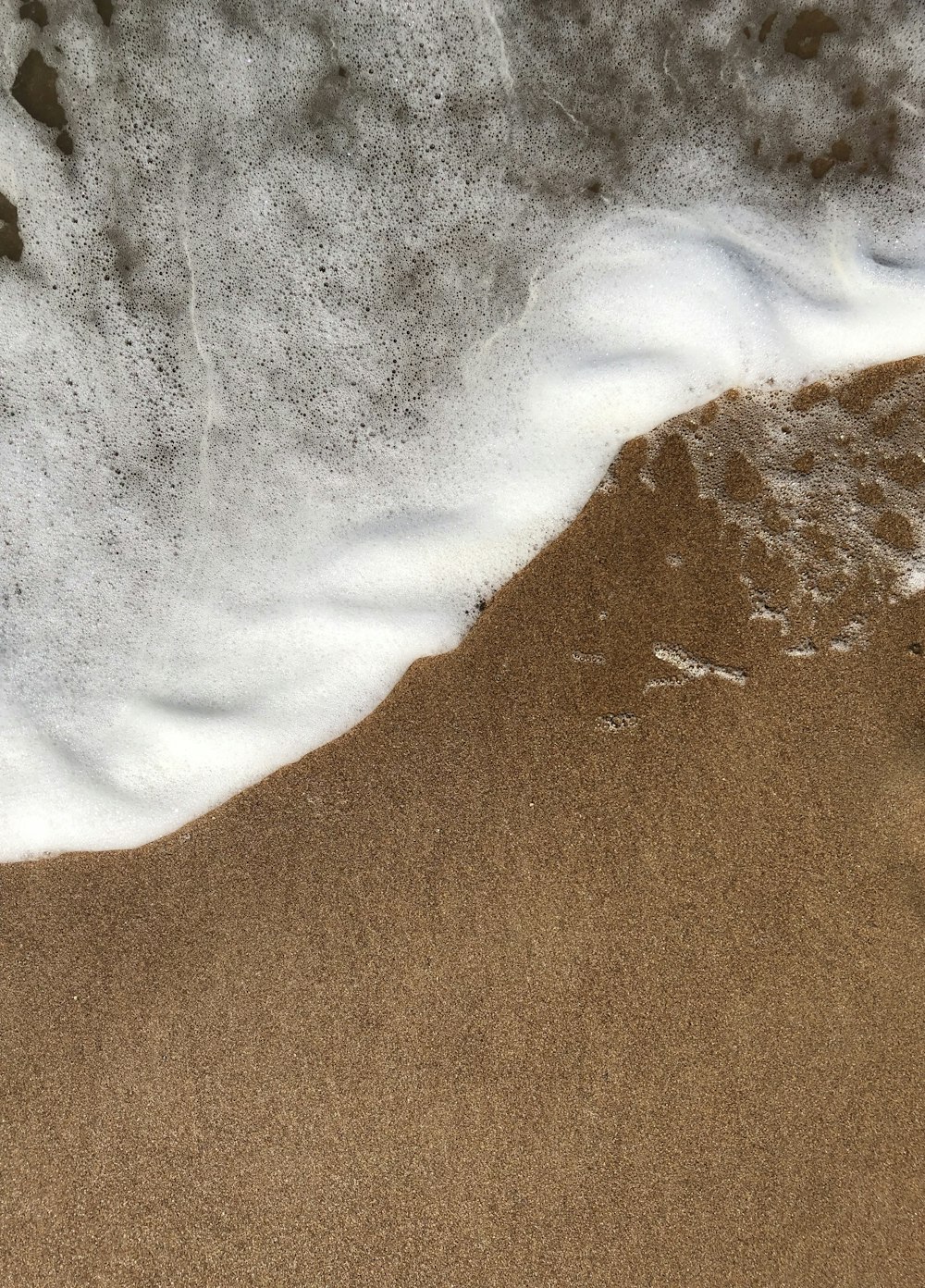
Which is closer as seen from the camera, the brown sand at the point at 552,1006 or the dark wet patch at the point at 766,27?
the brown sand at the point at 552,1006

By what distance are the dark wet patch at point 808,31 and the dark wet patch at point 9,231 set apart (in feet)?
7.70

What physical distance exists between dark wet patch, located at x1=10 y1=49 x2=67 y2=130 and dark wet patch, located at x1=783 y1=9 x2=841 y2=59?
2.17m

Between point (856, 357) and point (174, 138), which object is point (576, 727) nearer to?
point (856, 357)

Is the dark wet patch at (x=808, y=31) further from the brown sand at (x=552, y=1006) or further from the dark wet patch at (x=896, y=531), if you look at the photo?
the brown sand at (x=552, y=1006)

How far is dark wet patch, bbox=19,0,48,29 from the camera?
1964mm

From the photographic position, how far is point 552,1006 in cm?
183

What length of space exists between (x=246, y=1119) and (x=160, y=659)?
1.30 m

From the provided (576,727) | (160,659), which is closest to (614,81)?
(576,727)

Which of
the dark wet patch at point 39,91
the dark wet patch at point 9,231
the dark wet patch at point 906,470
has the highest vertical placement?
the dark wet patch at point 39,91

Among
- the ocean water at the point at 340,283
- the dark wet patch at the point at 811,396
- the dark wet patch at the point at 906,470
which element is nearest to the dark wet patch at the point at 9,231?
the ocean water at the point at 340,283

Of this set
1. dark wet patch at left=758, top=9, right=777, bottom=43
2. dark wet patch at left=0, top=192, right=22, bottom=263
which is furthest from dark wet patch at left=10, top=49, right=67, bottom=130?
dark wet patch at left=758, top=9, right=777, bottom=43

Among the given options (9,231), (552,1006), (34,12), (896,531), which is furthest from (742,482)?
(34,12)

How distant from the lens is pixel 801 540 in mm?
1871

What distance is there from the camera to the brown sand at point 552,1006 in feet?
5.96
